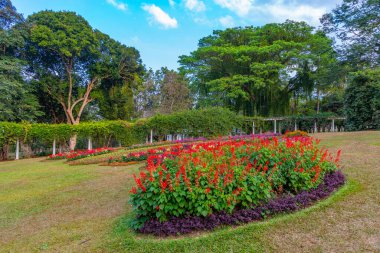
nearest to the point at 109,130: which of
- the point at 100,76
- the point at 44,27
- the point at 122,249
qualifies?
the point at 100,76

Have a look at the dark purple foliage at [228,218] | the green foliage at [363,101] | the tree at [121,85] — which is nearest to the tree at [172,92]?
the tree at [121,85]

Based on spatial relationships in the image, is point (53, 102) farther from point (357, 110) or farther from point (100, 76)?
point (357, 110)

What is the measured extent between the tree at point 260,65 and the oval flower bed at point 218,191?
57.4 feet

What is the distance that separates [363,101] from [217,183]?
16.0 metres

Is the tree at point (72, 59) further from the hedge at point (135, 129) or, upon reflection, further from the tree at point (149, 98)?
the tree at point (149, 98)

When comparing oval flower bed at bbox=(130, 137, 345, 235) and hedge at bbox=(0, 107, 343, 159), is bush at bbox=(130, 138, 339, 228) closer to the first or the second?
oval flower bed at bbox=(130, 137, 345, 235)

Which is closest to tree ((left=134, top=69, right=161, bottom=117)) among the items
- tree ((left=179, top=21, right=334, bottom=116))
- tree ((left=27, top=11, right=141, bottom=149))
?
tree ((left=27, top=11, right=141, bottom=149))

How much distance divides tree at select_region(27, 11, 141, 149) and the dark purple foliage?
16.5 metres

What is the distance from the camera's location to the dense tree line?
16.2 meters

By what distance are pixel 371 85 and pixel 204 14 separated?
→ 36.6ft

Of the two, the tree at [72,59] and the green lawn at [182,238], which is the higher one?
the tree at [72,59]

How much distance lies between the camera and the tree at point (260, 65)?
67.7 ft

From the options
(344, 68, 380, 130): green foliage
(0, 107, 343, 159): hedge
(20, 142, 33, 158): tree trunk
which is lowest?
(20, 142, 33, 158): tree trunk

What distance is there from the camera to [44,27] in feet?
60.1
